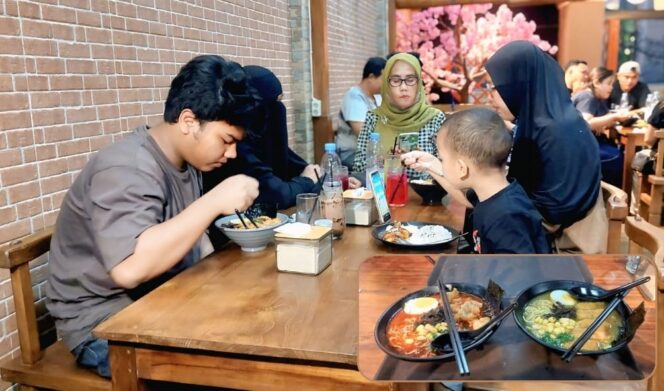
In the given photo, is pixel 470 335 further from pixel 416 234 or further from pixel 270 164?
pixel 270 164

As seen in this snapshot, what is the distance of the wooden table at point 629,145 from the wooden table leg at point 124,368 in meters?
5.92

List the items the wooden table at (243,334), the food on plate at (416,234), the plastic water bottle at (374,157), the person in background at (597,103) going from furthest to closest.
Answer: the person in background at (597,103)
the plastic water bottle at (374,157)
the food on plate at (416,234)
the wooden table at (243,334)

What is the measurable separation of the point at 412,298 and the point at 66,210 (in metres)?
1.25

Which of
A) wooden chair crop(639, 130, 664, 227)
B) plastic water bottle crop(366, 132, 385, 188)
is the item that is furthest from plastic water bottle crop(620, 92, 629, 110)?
plastic water bottle crop(366, 132, 385, 188)

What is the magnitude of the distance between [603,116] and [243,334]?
6.03 metres

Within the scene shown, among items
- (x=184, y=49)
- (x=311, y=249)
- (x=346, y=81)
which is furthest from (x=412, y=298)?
(x=346, y=81)

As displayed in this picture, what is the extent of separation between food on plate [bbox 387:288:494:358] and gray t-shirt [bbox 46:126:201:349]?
882mm

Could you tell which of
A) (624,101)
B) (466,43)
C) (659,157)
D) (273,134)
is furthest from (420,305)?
(624,101)

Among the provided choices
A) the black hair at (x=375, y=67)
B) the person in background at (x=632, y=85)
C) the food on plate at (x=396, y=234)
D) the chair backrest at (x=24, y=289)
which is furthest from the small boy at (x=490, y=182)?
the person in background at (x=632, y=85)

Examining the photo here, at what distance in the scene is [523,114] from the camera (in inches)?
96.7

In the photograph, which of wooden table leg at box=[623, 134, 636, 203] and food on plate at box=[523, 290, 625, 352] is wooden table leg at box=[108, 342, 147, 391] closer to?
food on plate at box=[523, 290, 625, 352]

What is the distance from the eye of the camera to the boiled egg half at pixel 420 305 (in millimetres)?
950

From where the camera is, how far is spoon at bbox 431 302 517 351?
0.83m

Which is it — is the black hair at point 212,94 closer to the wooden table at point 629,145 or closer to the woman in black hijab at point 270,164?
the woman in black hijab at point 270,164
